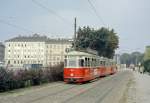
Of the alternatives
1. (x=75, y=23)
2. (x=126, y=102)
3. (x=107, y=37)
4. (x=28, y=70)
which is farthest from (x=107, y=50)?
(x=126, y=102)

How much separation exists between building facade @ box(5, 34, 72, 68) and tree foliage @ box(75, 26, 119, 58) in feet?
106

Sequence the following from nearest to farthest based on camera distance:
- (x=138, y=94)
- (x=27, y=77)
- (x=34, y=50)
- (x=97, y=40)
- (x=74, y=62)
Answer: (x=138, y=94) < (x=27, y=77) < (x=74, y=62) < (x=97, y=40) < (x=34, y=50)

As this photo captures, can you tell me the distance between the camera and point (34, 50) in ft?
445

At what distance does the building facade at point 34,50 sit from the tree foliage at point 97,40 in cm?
3226

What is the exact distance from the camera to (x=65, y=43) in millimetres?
143000

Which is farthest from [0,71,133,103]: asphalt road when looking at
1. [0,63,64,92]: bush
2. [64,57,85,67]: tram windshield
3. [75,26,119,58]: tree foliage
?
[75,26,119,58]: tree foliage

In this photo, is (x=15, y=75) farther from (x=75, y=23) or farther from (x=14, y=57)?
(x=14, y=57)

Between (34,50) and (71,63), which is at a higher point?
(34,50)

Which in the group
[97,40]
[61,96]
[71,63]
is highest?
[97,40]

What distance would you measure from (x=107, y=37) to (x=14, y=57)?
44.7 m

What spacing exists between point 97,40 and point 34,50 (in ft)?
188

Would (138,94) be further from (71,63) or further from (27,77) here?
(71,63)

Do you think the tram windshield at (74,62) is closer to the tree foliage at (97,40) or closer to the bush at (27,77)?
the bush at (27,77)

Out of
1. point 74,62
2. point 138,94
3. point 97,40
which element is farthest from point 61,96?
point 97,40
